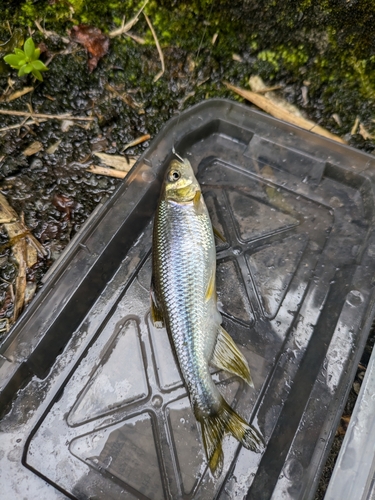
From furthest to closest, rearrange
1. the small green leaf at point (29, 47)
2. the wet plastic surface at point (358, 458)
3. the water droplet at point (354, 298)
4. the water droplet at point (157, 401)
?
1. the small green leaf at point (29, 47)
2. the water droplet at point (157, 401)
3. the water droplet at point (354, 298)
4. the wet plastic surface at point (358, 458)

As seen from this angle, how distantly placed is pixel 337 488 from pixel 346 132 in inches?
91.7

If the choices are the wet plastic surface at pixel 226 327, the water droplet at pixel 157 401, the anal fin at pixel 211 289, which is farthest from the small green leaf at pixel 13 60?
the water droplet at pixel 157 401

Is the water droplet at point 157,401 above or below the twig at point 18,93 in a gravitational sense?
below

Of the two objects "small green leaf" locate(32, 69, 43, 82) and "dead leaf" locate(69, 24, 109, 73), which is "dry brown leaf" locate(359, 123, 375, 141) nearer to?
"dead leaf" locate(69, 24, 109, 73)

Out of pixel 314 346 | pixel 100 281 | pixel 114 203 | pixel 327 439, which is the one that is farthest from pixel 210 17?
pixel 327 439

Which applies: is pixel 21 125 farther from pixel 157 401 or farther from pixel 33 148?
pixel 157 401

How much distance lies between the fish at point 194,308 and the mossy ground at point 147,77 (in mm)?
748

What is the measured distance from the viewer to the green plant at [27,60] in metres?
2.56

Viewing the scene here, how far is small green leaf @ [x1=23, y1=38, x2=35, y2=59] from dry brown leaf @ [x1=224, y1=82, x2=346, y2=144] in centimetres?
142

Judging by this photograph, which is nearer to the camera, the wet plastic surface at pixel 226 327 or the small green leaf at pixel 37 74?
the wet plastic surface at pixel 226 327

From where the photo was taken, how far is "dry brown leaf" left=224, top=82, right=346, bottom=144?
2.83 metres

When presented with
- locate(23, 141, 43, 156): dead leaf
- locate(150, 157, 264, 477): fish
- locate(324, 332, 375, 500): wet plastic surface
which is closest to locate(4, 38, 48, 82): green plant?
locate(23, 141, 43, 156): dead leaf

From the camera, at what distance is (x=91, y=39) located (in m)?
2.78

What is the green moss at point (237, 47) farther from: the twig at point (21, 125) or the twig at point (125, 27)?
the twig at point (21, 125)
